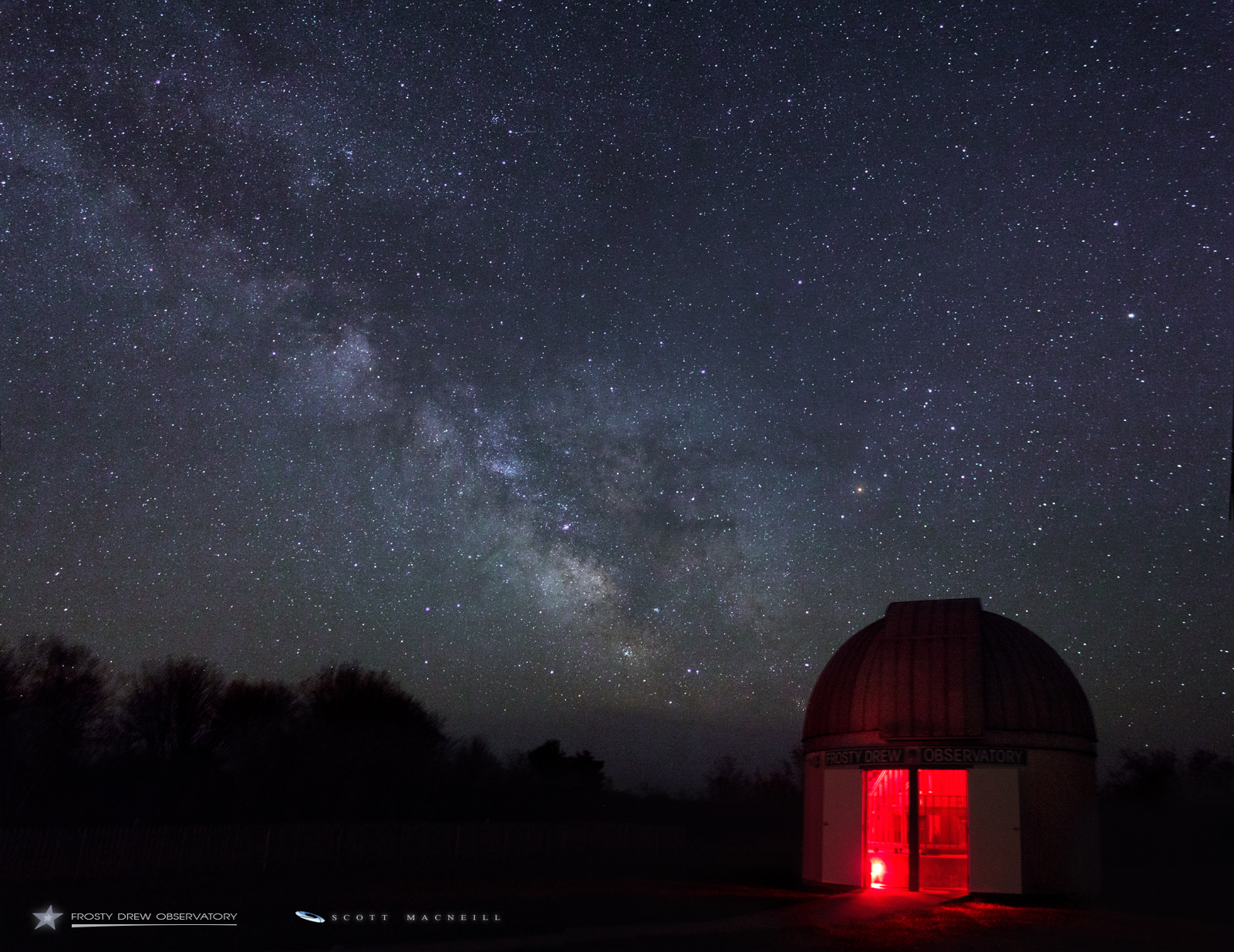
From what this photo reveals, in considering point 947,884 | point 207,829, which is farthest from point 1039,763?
point 207,829

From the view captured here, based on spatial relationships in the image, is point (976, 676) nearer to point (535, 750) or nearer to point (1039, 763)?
point (1039, 763)

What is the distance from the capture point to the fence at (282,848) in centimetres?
2366

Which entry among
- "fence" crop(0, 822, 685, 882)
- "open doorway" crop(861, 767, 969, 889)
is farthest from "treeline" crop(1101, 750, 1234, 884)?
"fence" crop(0, 822, 685, 882)

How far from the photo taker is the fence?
23.7 meters

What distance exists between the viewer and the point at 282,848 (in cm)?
2947

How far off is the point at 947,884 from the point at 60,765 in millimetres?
30525

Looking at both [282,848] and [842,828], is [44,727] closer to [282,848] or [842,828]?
[282,848]

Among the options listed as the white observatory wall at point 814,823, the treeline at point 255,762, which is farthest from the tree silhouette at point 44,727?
the white observatory wall at point 814,823

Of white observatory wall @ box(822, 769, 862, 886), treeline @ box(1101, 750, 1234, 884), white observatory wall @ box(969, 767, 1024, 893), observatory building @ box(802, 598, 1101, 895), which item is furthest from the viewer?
treeline @ box(1101, 750, 1234, 884)

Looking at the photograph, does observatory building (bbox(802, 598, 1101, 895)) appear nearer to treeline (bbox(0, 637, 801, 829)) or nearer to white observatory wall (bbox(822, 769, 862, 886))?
white observatory wall (bbox(822, 769, 862, 886))

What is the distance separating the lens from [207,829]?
89.1 feet

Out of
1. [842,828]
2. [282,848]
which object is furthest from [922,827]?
[282,848]

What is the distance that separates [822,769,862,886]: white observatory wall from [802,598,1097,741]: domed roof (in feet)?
4.04

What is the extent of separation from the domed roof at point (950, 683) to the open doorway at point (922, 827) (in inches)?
76.7
